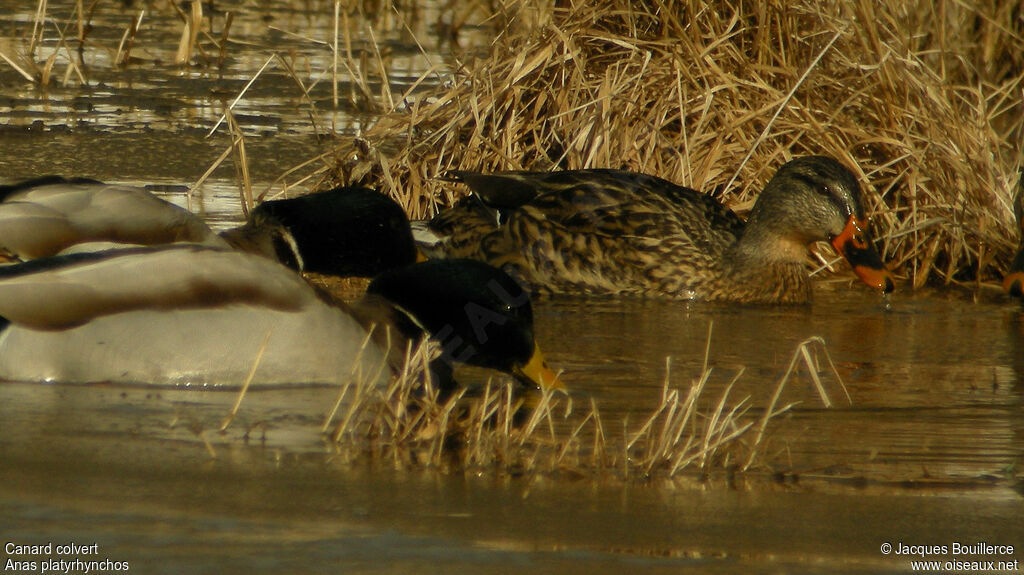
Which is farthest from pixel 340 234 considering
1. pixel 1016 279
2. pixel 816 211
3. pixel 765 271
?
pixel 1016 279

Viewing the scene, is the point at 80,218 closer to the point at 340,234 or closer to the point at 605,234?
the point at 340,234

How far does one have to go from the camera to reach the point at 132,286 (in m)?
4.60

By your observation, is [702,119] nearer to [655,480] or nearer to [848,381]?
[848,381]

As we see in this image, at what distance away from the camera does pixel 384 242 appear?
588cm

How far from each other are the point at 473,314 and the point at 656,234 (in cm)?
208

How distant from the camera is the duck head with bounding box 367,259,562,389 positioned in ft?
15.8

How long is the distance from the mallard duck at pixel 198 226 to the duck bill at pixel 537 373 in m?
1.02

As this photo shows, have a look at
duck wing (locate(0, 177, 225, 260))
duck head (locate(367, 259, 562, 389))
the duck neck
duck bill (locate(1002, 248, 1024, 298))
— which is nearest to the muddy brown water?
duck head (locate(367, 259, 562, 389))

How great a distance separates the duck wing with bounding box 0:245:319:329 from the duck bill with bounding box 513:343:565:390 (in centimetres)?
67

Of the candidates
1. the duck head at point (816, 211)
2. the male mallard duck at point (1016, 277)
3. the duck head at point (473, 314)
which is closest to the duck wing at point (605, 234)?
the duck head at point (816, 211)

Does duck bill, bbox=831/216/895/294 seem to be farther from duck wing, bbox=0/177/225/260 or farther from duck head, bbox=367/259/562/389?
duck wing, bbox=0/177/225/260

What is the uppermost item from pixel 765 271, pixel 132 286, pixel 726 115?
pixel 726 115

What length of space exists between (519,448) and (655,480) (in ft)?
1.11

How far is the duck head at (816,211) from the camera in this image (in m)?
6.70
